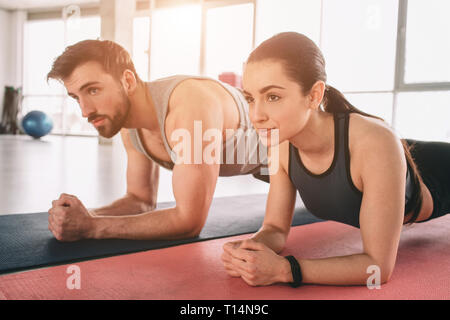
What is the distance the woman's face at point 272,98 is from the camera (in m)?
0.95

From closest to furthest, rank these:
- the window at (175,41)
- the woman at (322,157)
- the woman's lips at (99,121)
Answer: the woman at (322,157) → the woman's lips at (99,121) → the window at (175,41)

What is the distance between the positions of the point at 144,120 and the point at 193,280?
2.48 feet

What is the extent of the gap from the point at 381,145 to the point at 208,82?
87 cm

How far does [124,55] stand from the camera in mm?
1462

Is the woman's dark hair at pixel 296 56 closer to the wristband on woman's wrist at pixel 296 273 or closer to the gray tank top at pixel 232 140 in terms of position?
the wristband on woman's wrist at pixel 296 273

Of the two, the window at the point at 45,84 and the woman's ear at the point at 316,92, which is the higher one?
the window at the point at 45,84

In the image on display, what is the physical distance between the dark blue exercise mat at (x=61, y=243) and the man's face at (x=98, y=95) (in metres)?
0.42

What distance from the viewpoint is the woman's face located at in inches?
37.5

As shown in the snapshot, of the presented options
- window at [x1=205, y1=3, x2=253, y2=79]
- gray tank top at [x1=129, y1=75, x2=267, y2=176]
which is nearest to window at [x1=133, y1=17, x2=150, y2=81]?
window at [x1=205, y1=3, x2=253, y2=79]

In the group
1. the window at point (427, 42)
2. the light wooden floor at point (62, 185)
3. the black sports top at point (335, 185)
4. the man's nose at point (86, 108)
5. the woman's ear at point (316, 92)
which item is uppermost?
the window at point (427, 42)

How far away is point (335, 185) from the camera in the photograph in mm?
1105

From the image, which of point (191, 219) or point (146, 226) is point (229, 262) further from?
point (146, 226)

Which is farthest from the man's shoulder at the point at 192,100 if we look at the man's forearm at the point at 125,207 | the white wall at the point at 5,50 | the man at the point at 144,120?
the white wall at the point at 5,50

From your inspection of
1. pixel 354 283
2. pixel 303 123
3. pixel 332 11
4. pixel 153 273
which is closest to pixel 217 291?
pixel 153 273
